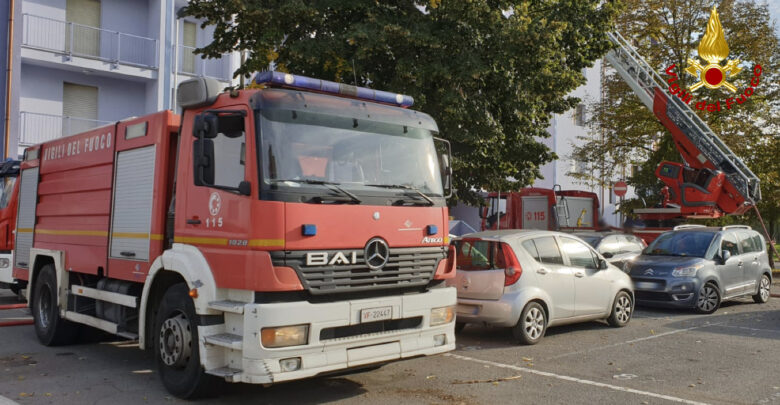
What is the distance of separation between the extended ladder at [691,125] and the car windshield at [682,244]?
209 inches

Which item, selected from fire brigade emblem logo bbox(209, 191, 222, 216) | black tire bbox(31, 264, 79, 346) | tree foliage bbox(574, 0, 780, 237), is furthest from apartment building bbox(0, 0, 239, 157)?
fire brigade emblem logo bbox(209, 191, 222, 216)

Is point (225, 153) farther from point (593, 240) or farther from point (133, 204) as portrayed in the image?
point (593, 240)

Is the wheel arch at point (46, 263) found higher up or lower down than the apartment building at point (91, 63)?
lower down

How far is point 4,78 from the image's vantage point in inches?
790

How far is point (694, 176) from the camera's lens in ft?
60.8

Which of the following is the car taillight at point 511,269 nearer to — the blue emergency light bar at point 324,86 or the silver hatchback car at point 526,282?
the silver hatchback car at point 526,282

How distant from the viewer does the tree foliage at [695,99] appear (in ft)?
74.2

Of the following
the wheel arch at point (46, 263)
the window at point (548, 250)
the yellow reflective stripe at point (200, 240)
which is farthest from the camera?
the window at point (548, 250)

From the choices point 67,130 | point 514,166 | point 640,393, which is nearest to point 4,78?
point 67,130

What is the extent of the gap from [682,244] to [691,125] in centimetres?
A: 659

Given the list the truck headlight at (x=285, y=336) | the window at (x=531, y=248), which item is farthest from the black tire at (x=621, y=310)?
the truck headlight at (x=285, y=336)

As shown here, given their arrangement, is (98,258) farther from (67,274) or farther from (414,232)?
(414,232)

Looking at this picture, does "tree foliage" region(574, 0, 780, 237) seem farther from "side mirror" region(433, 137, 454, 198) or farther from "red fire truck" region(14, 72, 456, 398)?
"red fire truck" region(14, 72, 456, 398)

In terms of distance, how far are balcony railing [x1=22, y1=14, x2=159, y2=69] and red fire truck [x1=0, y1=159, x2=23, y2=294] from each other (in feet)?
28.0
